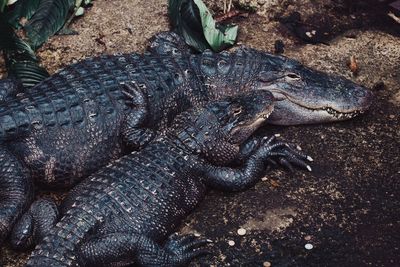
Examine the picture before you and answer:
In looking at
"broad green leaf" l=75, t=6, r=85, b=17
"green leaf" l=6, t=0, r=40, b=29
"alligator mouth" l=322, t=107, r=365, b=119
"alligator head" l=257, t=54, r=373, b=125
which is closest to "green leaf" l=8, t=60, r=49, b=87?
"green leaf" l=6, t=0, r=40, b=29

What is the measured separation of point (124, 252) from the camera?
397 centimetres

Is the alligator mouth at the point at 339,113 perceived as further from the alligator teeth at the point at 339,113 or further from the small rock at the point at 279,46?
the small rock at the point at 279,46

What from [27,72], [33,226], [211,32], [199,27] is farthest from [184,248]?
[199,27]

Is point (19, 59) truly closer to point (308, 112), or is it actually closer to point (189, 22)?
point (189, 22)

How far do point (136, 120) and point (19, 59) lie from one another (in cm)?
133

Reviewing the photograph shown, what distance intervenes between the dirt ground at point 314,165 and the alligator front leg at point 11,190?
0.22 m

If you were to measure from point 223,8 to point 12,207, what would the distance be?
2.94 metres

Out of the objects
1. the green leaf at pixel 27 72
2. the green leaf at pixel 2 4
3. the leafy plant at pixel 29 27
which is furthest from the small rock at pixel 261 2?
the green leaf at pixel 2 4

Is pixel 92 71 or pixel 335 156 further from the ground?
pixel 92 71

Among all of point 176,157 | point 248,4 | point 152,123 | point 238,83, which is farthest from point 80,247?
point 248,4

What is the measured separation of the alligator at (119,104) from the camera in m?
4.55

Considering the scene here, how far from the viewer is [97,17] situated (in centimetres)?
612

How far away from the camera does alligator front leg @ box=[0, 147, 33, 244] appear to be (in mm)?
4258

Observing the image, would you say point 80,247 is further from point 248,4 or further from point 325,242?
point 248,4
